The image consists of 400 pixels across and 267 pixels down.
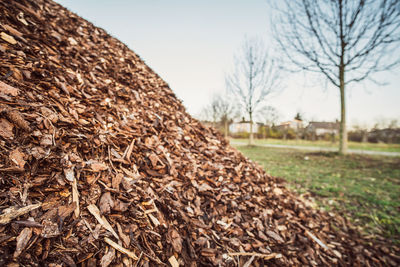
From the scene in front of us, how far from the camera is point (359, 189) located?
159 inches

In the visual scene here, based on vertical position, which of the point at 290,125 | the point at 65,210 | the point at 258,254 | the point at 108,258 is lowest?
the point at 258,254

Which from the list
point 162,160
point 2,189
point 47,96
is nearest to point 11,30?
point 47,96

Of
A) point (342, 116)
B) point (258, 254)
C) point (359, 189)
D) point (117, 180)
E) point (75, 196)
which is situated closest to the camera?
point (75, 196)

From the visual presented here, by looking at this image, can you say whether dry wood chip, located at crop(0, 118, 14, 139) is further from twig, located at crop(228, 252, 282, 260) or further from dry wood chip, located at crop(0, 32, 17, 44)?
twig, located at crop(228, 252, 282, 260)

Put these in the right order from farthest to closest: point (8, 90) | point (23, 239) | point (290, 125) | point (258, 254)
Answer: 1. point (290, 125)
2. point (258, 254)
3. point (8, 90)
4. point (23, 239)

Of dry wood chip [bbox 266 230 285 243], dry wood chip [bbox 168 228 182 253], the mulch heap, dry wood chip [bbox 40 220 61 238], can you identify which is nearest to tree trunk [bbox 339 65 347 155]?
the mulch heap

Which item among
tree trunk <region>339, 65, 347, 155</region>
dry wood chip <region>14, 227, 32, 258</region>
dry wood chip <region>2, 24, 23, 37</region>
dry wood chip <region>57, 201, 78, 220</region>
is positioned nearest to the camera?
dry wood chip <region>14, 227, 32, 258</region>

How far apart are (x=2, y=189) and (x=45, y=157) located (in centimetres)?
30

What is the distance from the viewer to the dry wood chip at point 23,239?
2.92 feet

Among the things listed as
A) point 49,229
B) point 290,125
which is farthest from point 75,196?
point 290,125

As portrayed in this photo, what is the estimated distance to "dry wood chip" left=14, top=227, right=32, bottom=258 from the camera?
35.0 inches

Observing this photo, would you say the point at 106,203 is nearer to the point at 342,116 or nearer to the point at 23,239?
the point at 23,239

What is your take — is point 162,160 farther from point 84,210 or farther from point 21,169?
point 21,169

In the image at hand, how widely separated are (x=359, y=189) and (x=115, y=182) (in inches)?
204
